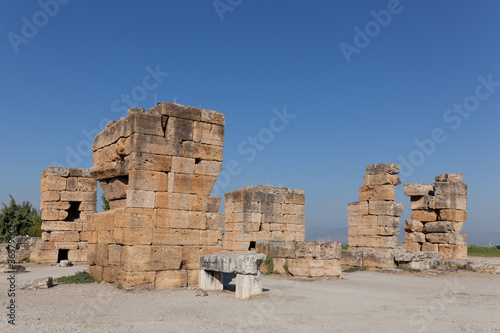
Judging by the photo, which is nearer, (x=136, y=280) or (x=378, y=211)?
(x=136, y=280)

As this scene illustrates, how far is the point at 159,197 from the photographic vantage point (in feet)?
30.0

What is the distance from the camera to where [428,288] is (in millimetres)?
10406

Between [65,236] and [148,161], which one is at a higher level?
[148,161]

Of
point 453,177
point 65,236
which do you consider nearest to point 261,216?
point 65,236

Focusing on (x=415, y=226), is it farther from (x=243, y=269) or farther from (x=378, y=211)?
(x=243, y=269)

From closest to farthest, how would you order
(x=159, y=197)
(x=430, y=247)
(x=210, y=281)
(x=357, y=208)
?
1. (x=210, y=281)
2. (x=159, y=197)
3. (x=357, y=208)
4. (x=430, y=247)

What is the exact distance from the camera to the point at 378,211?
55.2ft

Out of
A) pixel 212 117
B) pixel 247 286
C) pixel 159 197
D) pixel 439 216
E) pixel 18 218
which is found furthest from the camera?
pixel 18 218

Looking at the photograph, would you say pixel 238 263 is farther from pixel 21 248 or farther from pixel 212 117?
pixel 21 248

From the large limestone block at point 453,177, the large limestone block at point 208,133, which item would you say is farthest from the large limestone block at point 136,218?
the large limestone block at point 453,177

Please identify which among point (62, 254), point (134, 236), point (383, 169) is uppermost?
point (383, 169)

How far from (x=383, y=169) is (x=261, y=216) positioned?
5021 millimetres

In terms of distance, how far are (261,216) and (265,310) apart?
10.7m

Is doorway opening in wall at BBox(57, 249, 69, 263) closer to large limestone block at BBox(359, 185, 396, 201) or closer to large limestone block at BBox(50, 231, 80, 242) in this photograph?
A: large limestone block at BBox(50, 231, 80, 242)
